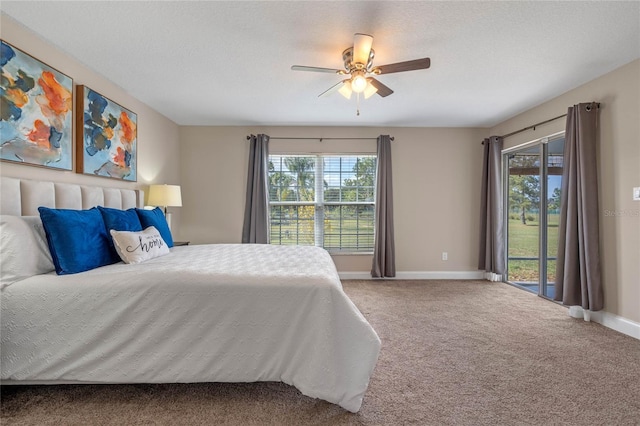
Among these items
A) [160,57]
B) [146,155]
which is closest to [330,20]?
[160,57]

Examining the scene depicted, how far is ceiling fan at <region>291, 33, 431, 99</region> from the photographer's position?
214 centimetres

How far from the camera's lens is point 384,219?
4.62m

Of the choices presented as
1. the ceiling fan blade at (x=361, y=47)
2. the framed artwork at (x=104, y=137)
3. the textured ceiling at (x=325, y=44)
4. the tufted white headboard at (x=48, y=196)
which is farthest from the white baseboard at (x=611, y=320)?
the framed artwork at (x=104, y=137)

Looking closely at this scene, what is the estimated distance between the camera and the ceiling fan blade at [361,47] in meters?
2.05

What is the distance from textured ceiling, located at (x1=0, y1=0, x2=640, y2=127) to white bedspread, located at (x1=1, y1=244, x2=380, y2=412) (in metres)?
1.81

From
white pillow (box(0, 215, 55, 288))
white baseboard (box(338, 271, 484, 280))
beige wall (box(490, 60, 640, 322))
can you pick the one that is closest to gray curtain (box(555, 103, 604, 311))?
beige wall (box(490, 60, 640, 322))

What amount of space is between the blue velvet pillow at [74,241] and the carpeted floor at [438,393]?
0.78 meters

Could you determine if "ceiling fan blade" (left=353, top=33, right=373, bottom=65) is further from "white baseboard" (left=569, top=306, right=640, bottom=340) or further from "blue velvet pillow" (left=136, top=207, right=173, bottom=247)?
"white baseboard" (left=569, top=306, right=640, bottom=340)

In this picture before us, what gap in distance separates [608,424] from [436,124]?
4.04 metres

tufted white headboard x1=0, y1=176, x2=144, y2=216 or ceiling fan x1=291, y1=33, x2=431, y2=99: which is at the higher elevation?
ceiling fan x1=291, y1=33, x2=431, y2=99

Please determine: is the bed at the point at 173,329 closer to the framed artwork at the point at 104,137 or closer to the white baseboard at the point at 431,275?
the framed artwork at the point at 104,137

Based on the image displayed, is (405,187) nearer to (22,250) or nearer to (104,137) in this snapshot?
(104,137)

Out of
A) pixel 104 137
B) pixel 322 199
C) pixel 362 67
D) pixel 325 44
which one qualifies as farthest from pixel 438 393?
pixel 104 137

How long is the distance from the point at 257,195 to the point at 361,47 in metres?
2.88
